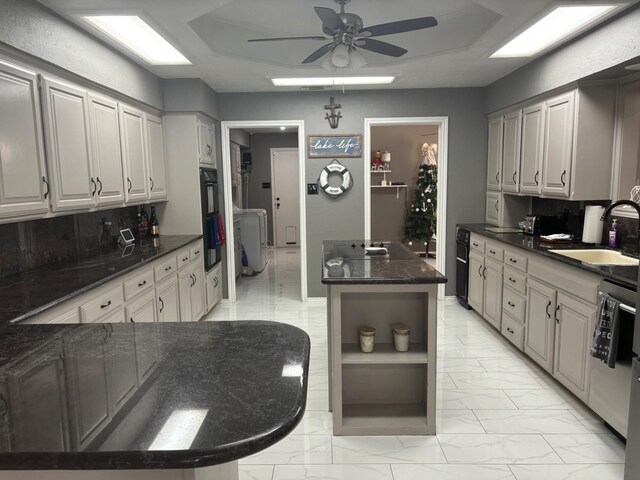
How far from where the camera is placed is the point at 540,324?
122 inches

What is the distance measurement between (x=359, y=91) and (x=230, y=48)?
1.75 meters

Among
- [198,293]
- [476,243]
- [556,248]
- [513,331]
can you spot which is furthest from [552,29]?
[198,293]

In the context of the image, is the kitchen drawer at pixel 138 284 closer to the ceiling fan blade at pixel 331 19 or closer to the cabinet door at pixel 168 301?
the cabinet door at pixel 168 301

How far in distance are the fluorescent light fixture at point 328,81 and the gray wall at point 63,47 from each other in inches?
57.1

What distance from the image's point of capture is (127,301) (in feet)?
8.95

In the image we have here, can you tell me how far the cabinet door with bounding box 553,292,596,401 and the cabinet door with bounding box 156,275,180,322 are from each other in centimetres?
286

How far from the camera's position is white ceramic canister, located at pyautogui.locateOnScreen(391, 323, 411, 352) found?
2461 millimetres

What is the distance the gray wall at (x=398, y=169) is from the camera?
7.54 metres

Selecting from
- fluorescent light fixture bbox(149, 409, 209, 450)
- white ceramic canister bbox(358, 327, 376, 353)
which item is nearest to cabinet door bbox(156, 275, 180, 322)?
white ceramic canister bbox(358, 327, 376, 353)

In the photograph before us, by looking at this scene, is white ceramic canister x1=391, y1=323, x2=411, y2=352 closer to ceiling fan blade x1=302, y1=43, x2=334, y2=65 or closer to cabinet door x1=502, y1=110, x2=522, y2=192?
ceiling fan blade x1=302, y1=43, x2=334, y2=65

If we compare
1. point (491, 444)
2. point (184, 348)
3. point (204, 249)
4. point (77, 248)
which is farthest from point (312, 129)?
point (184, 348)

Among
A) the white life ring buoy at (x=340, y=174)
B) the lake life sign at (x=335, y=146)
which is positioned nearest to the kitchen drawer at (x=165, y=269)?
the white life ring buoy at (x=340, y=174)

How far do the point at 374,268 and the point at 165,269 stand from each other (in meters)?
1.76

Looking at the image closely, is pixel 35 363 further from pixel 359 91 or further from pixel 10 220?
pixel 359 91
